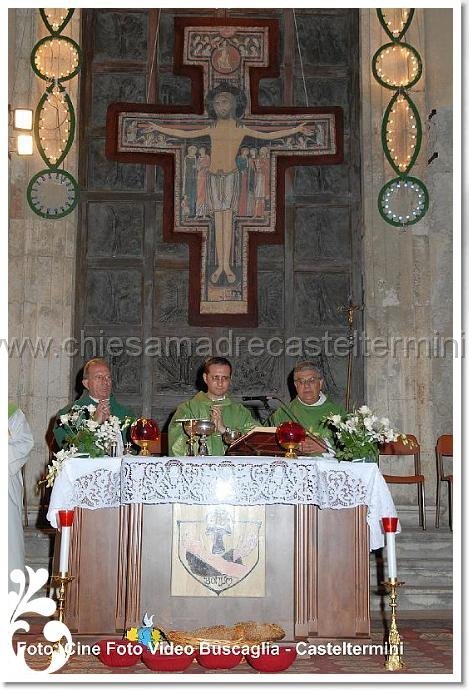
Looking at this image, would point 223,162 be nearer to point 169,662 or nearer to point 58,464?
point 58,464

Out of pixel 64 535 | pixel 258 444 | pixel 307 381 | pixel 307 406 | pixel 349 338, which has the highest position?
pixel 349 338

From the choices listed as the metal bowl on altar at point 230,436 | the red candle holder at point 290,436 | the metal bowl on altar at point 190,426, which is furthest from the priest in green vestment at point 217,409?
the red candle holder at point 290,436

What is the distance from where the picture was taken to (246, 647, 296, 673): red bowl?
4.33 meters

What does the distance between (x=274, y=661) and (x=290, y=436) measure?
1.32 metres

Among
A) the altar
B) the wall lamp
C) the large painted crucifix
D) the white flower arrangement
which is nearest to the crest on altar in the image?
the altar

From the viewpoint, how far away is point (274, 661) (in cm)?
434

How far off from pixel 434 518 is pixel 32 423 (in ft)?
11.8

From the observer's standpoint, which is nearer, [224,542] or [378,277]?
[224,542]

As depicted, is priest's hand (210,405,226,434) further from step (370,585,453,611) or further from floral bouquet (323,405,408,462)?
step (370,585,453,611)

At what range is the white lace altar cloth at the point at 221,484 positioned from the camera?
16.3ft

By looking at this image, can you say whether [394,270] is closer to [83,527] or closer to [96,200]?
[96,200]

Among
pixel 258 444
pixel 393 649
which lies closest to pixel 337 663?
pixel 393 649

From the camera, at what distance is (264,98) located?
9.11 meters

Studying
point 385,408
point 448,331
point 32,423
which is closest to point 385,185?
point 448,331
